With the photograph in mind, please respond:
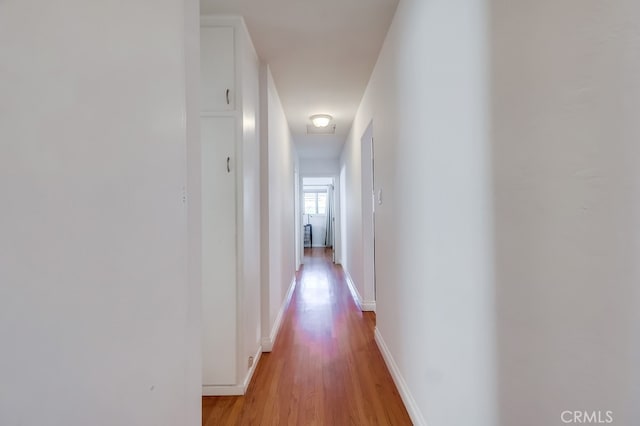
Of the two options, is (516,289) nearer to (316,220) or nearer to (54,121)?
(54,121)

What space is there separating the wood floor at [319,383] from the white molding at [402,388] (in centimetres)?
5

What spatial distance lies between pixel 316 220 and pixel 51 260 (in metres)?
11.0

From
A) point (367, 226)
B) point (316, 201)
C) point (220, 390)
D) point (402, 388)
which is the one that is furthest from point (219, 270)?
point (316, 201)

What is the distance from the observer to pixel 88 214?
581 millimetres

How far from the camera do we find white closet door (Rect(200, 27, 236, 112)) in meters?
2.05

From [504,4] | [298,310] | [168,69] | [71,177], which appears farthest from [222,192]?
[298,310]

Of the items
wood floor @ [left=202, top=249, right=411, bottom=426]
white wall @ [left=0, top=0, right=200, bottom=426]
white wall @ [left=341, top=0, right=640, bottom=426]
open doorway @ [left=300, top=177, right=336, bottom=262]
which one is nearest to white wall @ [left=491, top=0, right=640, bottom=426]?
white wall @ [left=341, top=0, right=640, bottom=426]

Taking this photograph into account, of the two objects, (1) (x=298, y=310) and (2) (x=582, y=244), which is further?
(1) (x=298, y=310)

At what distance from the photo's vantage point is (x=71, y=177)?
546mm

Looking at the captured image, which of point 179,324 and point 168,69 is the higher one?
point 168,69

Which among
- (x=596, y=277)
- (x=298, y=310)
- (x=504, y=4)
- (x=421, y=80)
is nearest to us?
(x=596, y=277)

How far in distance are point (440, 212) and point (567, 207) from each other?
2.32ft

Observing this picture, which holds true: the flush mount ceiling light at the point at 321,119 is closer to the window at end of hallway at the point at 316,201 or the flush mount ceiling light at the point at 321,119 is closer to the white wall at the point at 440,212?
the white wall at the point at 440,212

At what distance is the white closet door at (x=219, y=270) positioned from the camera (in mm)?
2059
